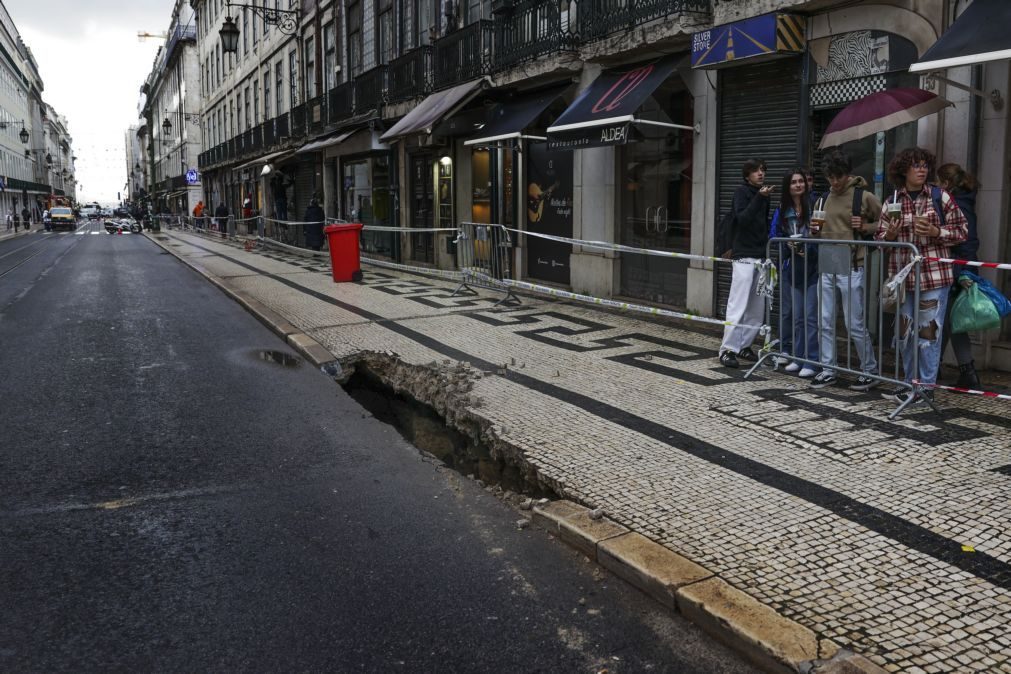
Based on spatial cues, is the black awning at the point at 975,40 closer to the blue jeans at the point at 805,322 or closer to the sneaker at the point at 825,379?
the blue jeans at the point at 805,322

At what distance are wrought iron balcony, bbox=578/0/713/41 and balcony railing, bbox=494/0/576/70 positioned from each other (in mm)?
507

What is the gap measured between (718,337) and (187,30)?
66.9 metres

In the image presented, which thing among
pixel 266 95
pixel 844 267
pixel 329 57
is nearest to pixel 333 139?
pixel 329 57

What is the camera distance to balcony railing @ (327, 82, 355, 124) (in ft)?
82.6

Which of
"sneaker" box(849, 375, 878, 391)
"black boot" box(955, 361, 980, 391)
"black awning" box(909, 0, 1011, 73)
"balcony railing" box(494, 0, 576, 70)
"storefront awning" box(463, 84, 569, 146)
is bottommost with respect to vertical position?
"sneaker" box(849, 375, 878, 391)

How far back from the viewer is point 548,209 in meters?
15.3

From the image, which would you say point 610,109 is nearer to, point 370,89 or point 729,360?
point 729,360

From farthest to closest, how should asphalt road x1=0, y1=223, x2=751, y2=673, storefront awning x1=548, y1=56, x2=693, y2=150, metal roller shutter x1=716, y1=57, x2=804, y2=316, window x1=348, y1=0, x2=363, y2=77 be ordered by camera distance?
window x1=348, y1=0, x2=363, y2=77, storefront awning x1=548, y1=56, x2=693, y2=150, metal roller shutter x1=716, y1=57, x2=804, y2=316, asphalt road x1=0, y1=223, x2=751, y2=673

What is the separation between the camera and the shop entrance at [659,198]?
11.8 m

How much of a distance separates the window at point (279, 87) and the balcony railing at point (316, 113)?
18.6 feet

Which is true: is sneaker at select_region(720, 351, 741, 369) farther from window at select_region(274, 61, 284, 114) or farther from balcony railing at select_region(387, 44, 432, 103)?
window at select_region(274, 61, 284, 114)

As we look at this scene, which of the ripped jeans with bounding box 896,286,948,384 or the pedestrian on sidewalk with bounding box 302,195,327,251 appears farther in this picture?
the pedestrian on sidewalk with bounding box 302,195,327,251

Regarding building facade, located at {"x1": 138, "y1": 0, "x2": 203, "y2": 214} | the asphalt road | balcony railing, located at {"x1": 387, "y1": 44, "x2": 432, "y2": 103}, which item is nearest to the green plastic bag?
the asphalt road

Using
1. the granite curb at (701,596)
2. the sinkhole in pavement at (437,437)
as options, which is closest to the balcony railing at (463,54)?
the sinkhole in pavement at (437,437)
